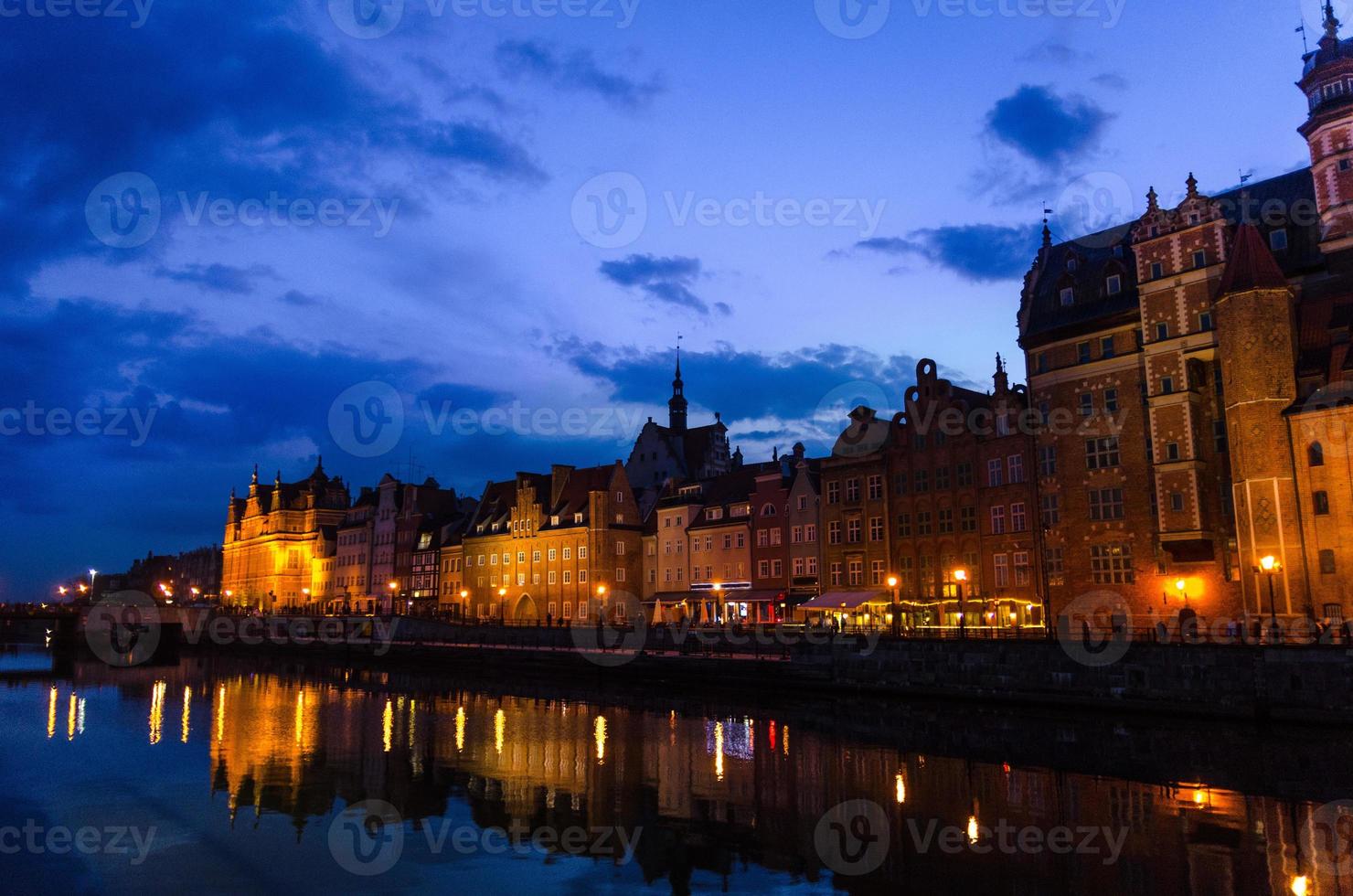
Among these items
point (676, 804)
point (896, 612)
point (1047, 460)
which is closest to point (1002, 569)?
point (1047, 460)

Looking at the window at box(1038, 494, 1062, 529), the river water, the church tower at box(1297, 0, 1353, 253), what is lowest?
the river water

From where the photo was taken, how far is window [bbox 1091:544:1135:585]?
165 feet

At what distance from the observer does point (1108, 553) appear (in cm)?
5112

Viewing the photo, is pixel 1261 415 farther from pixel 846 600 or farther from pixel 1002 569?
pixel 846 600

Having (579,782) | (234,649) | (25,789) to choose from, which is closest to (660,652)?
(579,782)

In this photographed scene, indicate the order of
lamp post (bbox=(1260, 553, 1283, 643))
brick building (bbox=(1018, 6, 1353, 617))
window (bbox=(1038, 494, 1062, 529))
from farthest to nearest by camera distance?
1. window (bbox=(1038, 494, 1062, 529))
2. brick building (bbox=(1018, 6, 1353, 617))
3. lamp post (bbox=(1260, 553, 1283, 643))

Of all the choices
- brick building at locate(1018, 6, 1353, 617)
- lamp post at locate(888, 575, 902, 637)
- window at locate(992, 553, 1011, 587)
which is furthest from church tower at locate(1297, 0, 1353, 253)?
lamp post at locate(888, 575, 902, 637)

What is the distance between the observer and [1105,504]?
5178 centimetres

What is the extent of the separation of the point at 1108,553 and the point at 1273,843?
3391cm

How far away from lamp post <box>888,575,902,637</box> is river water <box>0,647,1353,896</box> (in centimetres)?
890

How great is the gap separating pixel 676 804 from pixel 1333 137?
151 feet

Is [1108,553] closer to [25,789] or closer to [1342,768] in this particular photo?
[1342,768]

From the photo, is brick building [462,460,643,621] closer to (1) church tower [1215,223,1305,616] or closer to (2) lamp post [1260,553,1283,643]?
(1) church tower [1215,223,1305,616]

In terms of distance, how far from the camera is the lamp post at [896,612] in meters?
51.0
